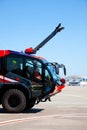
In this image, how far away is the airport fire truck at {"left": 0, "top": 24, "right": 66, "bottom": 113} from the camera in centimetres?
1858

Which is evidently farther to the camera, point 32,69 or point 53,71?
point 53,71

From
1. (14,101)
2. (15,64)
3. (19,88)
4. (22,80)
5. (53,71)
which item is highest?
(15,64)

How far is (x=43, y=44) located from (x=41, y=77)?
424cm

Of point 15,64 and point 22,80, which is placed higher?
point 15,64

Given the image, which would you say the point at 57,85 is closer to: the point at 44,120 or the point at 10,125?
the point at 44,120

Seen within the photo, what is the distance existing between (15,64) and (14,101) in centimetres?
150

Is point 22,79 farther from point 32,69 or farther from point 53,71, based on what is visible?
point 53,71

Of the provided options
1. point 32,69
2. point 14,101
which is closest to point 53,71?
point 32,69

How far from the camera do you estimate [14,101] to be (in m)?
18.7

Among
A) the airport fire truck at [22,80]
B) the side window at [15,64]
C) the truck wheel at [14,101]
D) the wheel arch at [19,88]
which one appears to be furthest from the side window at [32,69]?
the truck wheel at [14,101]

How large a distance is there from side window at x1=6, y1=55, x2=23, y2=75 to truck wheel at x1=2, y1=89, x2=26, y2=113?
2.65 feet

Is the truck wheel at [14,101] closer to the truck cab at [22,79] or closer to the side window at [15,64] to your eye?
the truck cab at [22,79]

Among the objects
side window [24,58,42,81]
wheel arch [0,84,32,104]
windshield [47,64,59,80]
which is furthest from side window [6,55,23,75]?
windshield [47,64,59,80]

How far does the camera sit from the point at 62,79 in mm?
20156
